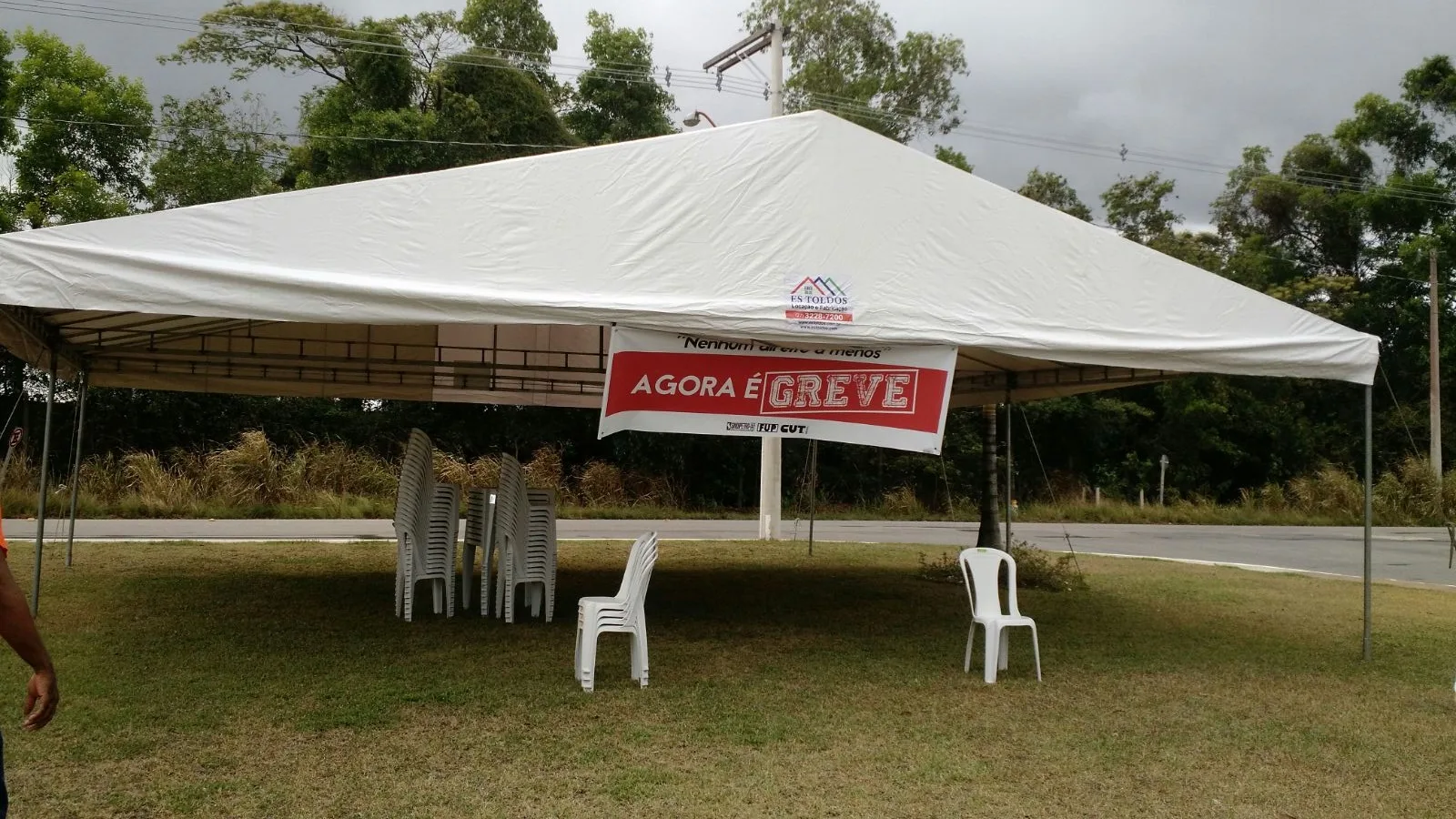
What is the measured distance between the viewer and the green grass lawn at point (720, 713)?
4445 millimetres

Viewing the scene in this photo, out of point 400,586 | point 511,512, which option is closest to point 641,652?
point 511,512

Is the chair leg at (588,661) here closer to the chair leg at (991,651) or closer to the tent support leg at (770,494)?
the chair leg at (991,651)

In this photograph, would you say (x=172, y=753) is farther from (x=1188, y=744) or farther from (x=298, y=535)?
(x=298, y=535)

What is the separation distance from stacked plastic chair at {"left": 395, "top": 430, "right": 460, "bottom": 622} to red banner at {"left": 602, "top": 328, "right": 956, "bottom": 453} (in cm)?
219

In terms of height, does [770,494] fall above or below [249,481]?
above

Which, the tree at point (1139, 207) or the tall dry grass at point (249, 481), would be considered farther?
the tree at point (1139, 207)

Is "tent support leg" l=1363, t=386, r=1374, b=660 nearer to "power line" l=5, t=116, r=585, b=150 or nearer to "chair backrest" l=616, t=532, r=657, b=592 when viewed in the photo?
"chair backrest" l=616, t=532, r=657, b=592

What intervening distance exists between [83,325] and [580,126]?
21.9m

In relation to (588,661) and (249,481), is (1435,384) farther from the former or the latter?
(588,661)

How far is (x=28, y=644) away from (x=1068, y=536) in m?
16.8

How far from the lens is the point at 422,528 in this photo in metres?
7.89

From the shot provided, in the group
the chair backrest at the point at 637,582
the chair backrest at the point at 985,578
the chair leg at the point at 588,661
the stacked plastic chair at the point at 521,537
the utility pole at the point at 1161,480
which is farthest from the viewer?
the utility pole at the point at 1161,480

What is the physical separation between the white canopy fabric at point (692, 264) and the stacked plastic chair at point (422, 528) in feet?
4.24

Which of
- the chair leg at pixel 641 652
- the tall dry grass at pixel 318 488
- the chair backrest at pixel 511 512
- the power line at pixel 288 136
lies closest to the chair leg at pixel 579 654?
the chair leg at pixel 641 652
